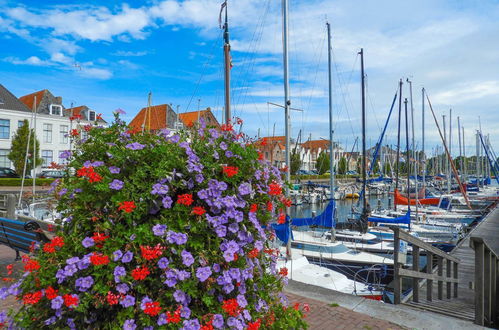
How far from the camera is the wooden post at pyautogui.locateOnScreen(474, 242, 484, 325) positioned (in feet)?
15.6

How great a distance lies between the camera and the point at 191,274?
Result: 2361 millimetres

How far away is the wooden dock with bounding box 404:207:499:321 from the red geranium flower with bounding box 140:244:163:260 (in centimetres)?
452

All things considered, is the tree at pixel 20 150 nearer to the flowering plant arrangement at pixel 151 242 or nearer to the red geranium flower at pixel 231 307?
the flowering plant arrangement at pixel 151 242

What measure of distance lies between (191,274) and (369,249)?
45.4 feet

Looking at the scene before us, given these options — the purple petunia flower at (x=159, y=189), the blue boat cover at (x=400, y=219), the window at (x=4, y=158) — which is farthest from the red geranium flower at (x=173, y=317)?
the window at (x=4, y=158)

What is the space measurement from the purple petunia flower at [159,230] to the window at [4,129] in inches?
1710

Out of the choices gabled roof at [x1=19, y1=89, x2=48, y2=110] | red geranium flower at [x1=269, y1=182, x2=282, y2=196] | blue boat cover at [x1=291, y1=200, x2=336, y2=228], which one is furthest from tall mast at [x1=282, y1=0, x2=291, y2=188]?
gabled roof at [x1=19, y1=89, x2=48, y2=110]

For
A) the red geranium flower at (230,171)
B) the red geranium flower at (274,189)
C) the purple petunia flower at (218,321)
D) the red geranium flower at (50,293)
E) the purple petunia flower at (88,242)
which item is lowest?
the purple petunia flower at (218,321)

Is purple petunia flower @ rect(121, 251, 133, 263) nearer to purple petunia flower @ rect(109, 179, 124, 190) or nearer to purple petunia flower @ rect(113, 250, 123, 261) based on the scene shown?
purple petunia flower @ rect(113, 250, 123, 261)

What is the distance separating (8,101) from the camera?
125 ft

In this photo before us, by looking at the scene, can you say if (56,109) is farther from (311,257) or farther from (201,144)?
(201,144)

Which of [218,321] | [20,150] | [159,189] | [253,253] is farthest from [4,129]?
[218,321]

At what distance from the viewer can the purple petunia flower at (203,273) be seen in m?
2.30

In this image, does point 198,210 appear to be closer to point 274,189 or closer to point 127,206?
point 127,206
